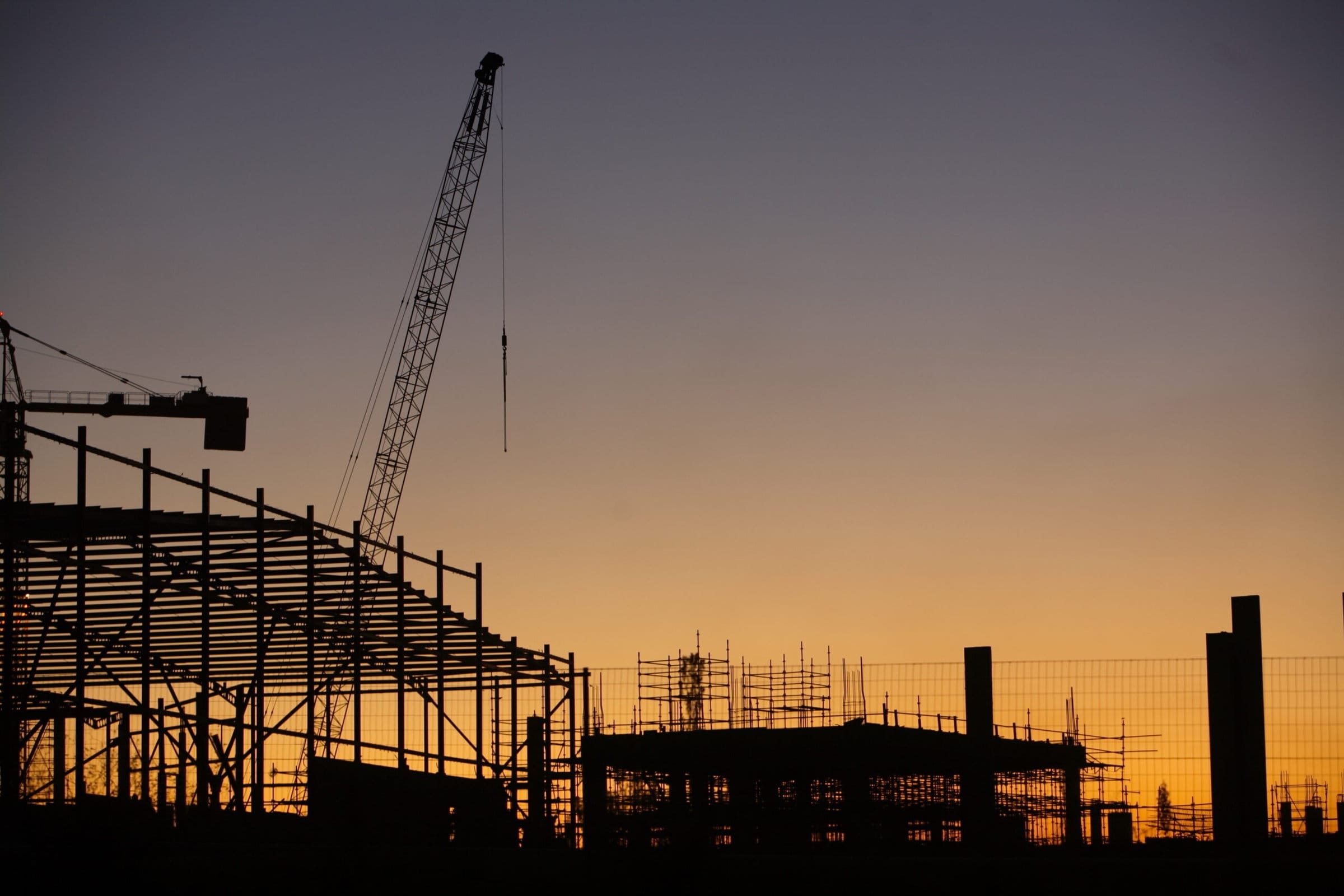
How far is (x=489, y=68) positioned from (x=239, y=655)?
140ft

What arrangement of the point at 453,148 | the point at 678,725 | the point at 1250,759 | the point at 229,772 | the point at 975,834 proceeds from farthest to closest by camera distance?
the point at 453,148 → the point at 678,725 → the point at 229,772 → the point at 975,834 → the point at 1250,759

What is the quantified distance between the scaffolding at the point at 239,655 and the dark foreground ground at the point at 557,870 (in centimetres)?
711

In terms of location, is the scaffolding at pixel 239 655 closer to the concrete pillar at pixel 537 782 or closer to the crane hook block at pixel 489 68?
the concrete pillar at pixel 537 782

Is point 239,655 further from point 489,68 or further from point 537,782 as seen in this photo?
point 489,68

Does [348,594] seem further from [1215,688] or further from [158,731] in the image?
[1215,688]

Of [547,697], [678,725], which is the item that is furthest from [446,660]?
[678,725]

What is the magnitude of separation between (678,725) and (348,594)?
7848 millimetres

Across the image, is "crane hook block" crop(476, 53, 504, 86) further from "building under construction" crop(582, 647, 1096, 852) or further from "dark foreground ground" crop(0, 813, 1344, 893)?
"dark foreground ground" crop(0, 813, 1344, 893)

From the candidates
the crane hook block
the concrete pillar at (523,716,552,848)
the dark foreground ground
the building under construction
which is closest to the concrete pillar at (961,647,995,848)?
the building under construction

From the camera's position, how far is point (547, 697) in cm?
3719

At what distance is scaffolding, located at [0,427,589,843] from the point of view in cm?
2750

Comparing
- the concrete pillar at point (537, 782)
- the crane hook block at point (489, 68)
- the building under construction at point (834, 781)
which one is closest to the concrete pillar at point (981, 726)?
the building under construction at point (834, 781)

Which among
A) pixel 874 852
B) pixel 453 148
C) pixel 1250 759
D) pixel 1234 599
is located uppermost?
pixel 453 148

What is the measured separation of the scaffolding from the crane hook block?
122 ft
